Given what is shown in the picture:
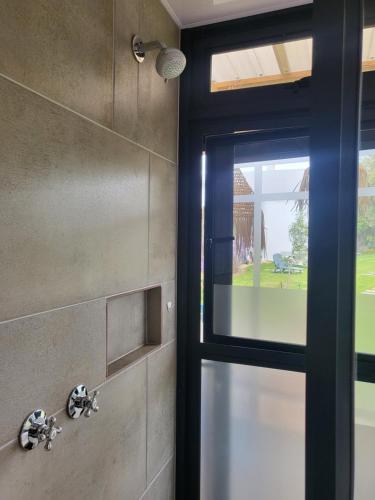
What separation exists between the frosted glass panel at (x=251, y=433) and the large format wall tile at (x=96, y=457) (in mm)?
449

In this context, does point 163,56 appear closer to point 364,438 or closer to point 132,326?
point 132,326

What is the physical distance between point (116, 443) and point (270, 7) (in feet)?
6.43

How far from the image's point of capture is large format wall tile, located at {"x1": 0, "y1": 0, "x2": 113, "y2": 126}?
810mm

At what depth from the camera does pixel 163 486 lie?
1636 mm

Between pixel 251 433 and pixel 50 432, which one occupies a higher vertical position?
pixel 50 432

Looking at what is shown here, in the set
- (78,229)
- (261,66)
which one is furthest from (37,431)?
(261,66)

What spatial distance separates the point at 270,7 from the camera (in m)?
1.56

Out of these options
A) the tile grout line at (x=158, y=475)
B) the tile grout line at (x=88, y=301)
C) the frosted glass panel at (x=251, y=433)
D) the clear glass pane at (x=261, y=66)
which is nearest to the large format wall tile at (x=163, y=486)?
the tile grout line at (x=158, y=475)

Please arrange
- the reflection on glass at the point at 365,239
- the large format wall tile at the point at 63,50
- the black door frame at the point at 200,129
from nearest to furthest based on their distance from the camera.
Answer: the reflection on glass at the point at 365,239
the large format wall tile at the point at 63,50
the black door frame at the point at 200,129

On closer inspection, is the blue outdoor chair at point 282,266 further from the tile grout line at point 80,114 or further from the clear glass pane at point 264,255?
the tile grout line at point 80,114

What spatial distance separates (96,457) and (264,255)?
108cm

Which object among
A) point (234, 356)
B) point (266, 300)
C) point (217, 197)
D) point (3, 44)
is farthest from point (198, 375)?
point (3, 44)

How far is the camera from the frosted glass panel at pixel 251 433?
1615 mm

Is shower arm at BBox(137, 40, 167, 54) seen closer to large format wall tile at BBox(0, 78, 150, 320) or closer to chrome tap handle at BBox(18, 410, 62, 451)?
large format wall tile at BBox(0, 78, 150, 320)
